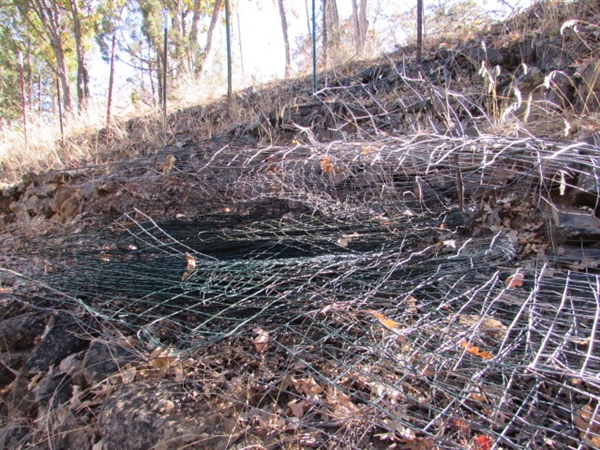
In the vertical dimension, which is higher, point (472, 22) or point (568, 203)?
point (472, 22)

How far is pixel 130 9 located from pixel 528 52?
905cm

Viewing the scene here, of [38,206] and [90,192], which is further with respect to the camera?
[38,206]

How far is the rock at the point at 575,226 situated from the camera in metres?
1.69

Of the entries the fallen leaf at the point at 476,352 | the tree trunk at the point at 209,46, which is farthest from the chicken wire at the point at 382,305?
the tree trunk at the point at 209,46

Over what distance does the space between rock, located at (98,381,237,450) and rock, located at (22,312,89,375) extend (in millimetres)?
503

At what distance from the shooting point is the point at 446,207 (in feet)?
7.81

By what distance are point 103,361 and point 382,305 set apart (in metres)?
1.23

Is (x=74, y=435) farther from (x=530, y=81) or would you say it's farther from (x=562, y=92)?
(x=530, y=81)

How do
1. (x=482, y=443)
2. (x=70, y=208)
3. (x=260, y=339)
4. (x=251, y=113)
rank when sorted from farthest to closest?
(x=251, y=113)
(x=70, y=208)
(x=260, y=339)
(x=482, y=443)

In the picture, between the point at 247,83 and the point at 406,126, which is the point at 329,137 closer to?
the point at 406,126

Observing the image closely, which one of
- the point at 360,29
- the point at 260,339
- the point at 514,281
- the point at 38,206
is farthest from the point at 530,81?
the point at 360,29

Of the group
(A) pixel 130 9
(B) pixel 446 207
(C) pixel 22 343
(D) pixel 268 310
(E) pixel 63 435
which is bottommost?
(E) pixel 63 435

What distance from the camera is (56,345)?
1.66 m

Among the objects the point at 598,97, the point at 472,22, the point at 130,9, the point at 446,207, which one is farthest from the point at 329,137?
the point at 130,9
